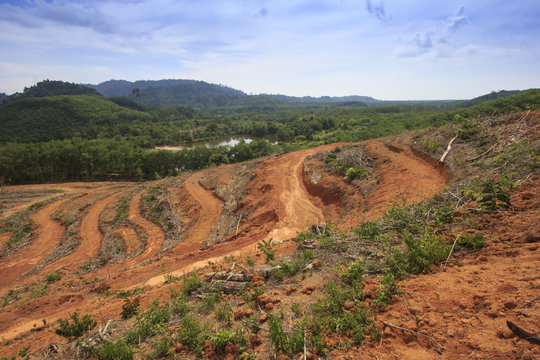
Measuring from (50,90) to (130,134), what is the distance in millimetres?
106161

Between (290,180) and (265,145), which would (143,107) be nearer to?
(265,145)

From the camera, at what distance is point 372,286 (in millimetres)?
4391

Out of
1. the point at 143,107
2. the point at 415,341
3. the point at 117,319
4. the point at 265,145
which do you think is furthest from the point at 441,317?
the point at 143,107

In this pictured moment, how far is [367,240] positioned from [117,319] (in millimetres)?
5803

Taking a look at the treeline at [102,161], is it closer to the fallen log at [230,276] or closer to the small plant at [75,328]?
the fallen log at [230,276]

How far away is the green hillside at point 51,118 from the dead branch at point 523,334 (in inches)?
3451

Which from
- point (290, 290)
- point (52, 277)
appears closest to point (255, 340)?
point (290, 290)

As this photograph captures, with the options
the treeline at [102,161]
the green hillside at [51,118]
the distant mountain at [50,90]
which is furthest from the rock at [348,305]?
the distant mountain at [50,90]

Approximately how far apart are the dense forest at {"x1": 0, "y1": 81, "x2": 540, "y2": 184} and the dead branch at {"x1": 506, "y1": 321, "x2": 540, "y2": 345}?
15.1 meters

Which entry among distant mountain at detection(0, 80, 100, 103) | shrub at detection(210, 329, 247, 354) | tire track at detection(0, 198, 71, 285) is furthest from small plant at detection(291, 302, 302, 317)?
distant mountain at detection(0, 80, 100, 103)

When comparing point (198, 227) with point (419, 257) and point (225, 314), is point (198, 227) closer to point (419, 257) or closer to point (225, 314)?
point (225, 314)

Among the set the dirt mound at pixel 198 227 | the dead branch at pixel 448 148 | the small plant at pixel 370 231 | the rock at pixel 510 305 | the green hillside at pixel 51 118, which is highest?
the green hillside at pixel 51 118

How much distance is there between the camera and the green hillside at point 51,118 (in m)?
69.9

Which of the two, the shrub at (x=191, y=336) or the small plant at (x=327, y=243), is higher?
the small plant at (x=327, y=243)
